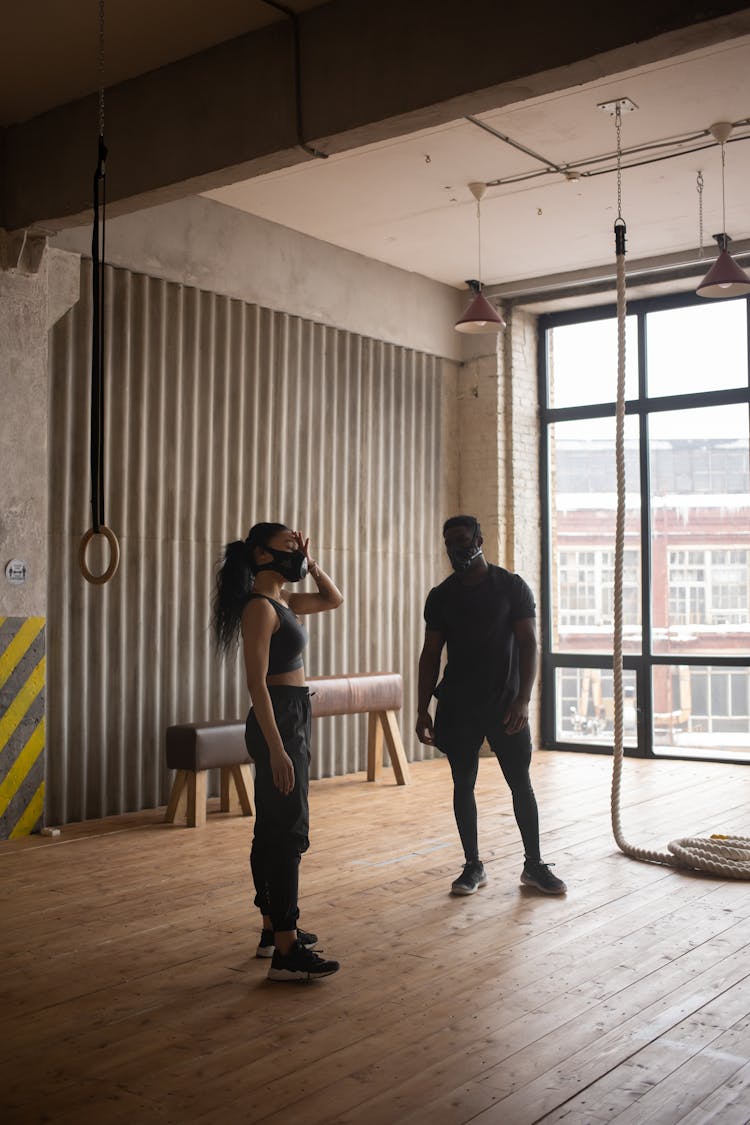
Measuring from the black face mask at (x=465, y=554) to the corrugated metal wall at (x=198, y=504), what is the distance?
277 cm

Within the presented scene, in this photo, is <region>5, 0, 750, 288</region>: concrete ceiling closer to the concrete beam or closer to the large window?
the concrete beam

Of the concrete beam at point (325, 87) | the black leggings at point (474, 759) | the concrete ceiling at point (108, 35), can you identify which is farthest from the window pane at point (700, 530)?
the concrete ceiling at point (108, 35)

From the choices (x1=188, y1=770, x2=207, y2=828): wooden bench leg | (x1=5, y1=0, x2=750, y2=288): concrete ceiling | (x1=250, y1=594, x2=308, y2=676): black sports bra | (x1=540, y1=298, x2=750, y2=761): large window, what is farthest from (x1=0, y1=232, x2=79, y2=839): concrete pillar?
(x1=540, y1=298, x2=750, y2=761): large window

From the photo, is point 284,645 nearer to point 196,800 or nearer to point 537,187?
point 196,800

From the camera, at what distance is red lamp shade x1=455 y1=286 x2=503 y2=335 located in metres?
7.91

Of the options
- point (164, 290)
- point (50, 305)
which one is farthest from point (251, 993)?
point (164, 290)

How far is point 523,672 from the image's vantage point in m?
5.07

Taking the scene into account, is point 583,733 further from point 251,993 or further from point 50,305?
point 251,993

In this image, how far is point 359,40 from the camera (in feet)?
16.3

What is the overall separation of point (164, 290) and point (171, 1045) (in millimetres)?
5281

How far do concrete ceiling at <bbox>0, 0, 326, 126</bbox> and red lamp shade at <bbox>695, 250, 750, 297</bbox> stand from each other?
3.16m

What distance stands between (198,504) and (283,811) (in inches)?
163

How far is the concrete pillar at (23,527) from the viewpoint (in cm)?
640

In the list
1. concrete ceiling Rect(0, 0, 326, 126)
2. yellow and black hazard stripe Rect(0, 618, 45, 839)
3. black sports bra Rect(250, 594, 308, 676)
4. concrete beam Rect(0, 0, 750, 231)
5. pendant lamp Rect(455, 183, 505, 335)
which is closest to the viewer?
black sports bra Rect(250, 594, 308, 676)
